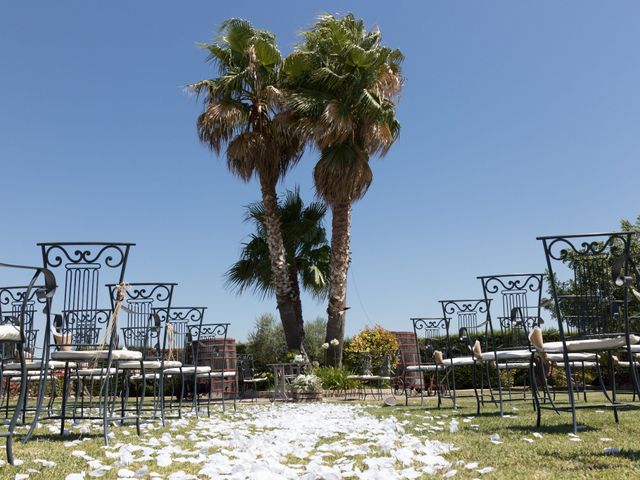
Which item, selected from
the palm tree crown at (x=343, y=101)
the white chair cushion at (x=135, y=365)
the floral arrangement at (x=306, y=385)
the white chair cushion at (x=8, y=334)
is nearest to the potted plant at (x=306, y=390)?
the floral arrangement at (x=306, y=385)

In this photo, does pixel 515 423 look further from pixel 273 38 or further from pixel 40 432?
pixel 273 38

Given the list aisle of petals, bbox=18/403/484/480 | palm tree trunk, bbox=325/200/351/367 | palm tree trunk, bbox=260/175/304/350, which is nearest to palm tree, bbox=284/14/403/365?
palm tree trunk, bbox=325/200/351/367

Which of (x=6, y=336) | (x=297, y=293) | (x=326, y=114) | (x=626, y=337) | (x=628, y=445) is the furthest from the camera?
(x=297, y=293)

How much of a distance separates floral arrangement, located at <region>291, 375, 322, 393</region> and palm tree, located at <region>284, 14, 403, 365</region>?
88.1 inches

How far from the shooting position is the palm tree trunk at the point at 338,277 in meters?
14.6

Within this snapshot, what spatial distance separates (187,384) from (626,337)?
11.9 metres

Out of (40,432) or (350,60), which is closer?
(40,432)

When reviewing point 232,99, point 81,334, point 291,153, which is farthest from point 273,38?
point 81,334

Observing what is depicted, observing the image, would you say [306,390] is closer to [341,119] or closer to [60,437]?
[341,119]

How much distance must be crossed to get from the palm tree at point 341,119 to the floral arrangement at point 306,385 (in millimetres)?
2238

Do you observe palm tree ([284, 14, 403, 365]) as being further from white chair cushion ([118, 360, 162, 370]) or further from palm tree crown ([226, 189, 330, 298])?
white chair cushion ([118, 360, 162, 370])

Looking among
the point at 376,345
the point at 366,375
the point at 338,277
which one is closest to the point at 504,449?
the point at 366,375

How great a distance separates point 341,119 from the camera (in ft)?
46.4

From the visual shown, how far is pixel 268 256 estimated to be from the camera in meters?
16.8
